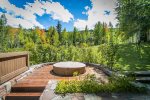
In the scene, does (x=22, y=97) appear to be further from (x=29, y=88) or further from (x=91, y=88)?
(x=91, y=88)

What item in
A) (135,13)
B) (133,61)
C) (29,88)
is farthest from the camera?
(133,61)

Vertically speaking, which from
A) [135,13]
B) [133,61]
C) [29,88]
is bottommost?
[29,88]

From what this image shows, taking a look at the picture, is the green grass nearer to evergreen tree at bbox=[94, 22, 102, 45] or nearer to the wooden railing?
the wooden railing

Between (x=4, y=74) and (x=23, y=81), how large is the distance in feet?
3.07

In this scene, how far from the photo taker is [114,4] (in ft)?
49.0

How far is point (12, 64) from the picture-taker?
21.5 ft

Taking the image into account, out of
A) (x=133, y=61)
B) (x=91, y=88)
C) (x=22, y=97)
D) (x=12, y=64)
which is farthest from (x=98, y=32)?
(x=91, y=88)

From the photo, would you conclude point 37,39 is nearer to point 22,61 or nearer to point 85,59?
point 85,59

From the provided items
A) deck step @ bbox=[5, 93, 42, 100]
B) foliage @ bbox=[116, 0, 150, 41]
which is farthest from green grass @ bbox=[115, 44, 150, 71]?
deck step @ bbox=[5, 93, 42, 100]

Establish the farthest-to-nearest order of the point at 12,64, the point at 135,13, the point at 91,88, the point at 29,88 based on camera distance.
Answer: the point at 135,13 → the point at 12,64 → the point at 29,88 → the point at 91,88

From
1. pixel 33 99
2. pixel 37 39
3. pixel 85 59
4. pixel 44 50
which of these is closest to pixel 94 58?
pixel 85 59

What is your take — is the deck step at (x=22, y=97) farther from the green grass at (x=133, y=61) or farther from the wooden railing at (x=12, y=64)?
the green grass at (x=133, y=61)

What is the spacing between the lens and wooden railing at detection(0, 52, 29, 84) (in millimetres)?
5672

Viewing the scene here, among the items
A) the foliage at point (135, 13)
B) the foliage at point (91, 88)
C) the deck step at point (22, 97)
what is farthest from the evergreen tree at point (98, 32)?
the foliage at point (91, 88)
